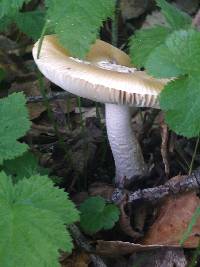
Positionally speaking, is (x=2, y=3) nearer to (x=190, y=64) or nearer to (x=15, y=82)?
(x=190, y=64)

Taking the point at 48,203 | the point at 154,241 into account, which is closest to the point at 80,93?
the point at 48,203

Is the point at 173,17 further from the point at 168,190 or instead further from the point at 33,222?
A: the point at 33,222

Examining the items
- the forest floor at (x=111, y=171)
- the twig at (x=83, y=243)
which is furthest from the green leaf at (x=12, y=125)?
the twig at (x=83, y=243)

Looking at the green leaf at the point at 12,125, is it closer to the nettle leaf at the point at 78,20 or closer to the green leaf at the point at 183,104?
the nettle leaf at the point at 78,20

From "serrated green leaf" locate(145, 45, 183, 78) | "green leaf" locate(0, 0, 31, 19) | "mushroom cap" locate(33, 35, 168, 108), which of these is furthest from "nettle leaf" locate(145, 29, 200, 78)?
"green leaf" locate(0, 0, 31, 19)

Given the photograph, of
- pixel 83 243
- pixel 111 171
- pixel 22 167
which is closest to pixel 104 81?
pixel 22 167
